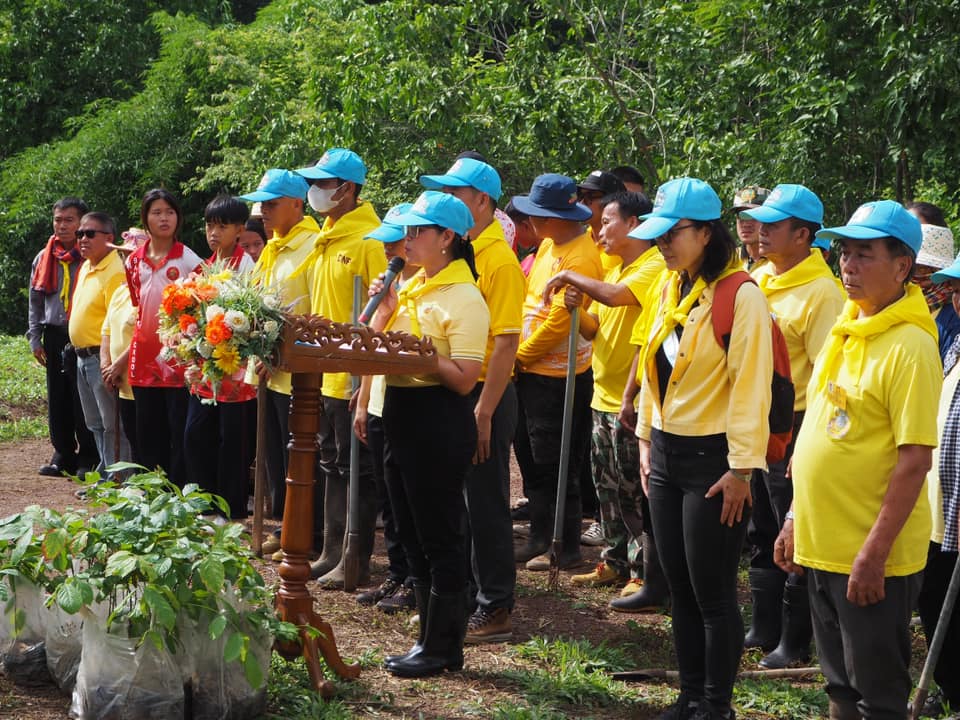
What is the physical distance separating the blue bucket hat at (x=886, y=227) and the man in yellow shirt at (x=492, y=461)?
217 cm

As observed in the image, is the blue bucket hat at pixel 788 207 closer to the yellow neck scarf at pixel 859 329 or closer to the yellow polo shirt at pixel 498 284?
the yellow polo shirt at pixel 498 284

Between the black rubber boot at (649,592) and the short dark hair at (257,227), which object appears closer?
the black rubber boot at (649,592)

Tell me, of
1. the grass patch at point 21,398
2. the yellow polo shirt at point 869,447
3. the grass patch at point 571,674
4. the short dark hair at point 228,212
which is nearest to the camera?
Result: the yellow polo shirt at point 869,447

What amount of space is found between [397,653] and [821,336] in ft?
7.77

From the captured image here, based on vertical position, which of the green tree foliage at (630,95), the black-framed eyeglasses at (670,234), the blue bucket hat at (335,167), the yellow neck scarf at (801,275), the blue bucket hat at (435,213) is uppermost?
the green tree foliage at (630,95)

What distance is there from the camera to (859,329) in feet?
12.4

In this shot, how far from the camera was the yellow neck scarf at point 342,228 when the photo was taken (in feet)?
21.8

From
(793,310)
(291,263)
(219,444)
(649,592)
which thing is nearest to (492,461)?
(649,592)

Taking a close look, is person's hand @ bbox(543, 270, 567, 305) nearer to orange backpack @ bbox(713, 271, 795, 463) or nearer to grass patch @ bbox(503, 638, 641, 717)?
grass patch @ bbox(503, 638, 641, 717)

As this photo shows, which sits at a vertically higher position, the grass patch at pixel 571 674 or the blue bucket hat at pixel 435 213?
the blue bucket hat at pixel 435 213

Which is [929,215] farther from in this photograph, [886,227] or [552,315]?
[886,227]

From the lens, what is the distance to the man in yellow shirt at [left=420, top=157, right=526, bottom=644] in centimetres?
583

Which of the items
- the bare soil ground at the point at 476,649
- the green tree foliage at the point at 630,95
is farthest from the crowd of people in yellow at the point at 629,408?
the green tree foliage at the point at 630,95

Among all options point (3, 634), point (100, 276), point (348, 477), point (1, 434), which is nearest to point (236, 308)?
point (3, 634)
